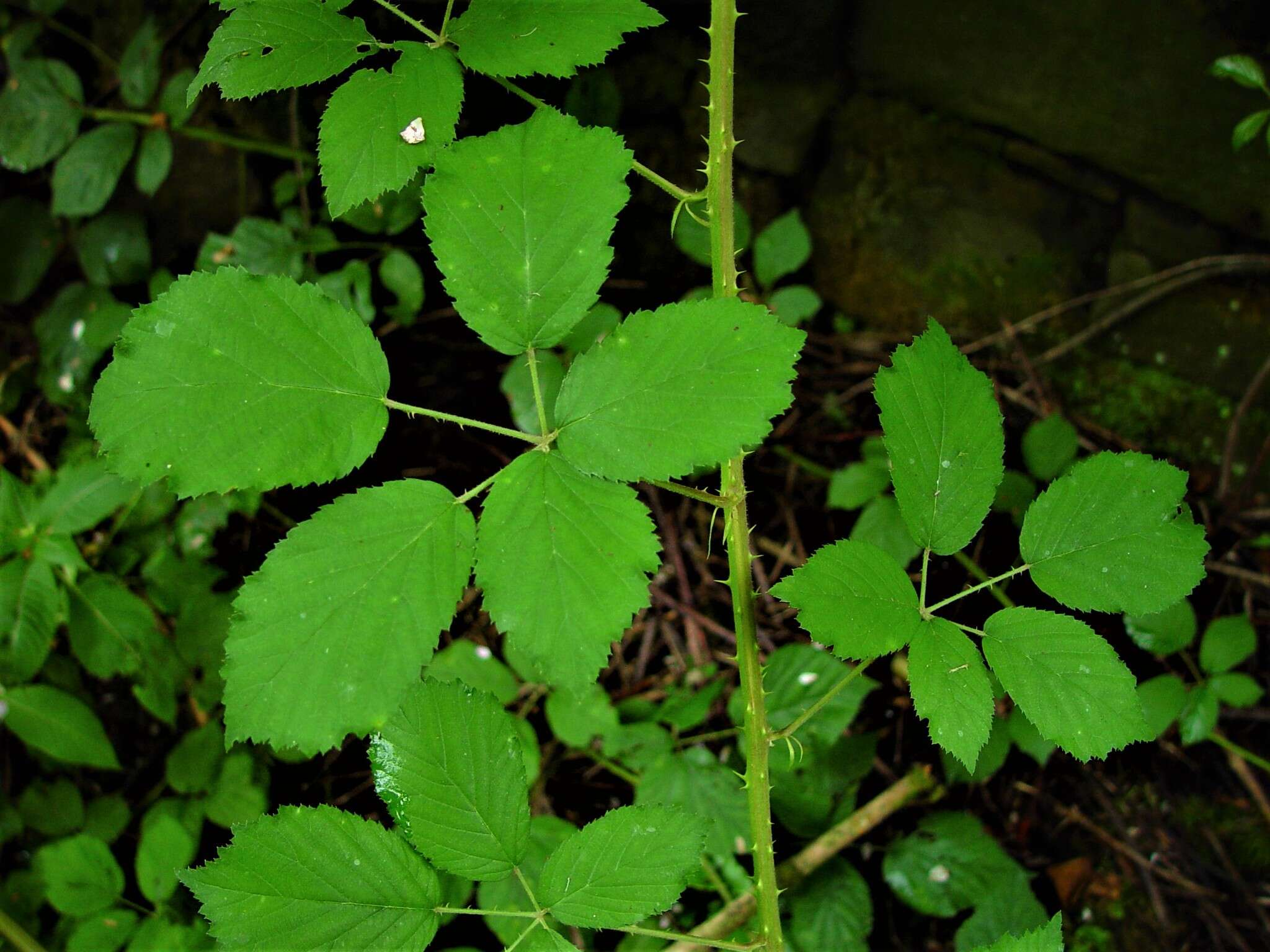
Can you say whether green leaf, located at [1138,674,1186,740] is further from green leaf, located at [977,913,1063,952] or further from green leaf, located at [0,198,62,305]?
green leaf, located at [0,198,62,305]

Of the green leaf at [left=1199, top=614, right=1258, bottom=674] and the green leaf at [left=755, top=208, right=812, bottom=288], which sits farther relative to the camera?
the green leaf at [left=755, top=208, right=812, bottom=288]

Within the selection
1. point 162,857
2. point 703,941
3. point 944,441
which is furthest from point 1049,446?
point 162,857

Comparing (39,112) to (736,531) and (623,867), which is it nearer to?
(736,531)

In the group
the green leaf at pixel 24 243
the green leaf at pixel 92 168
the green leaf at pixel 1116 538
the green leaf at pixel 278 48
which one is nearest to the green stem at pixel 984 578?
the green leaf at pixel 1116 538

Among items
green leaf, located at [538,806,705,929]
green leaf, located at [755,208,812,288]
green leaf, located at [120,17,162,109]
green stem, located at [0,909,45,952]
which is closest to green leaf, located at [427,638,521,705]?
green leaf, located at [538,806,705,929]

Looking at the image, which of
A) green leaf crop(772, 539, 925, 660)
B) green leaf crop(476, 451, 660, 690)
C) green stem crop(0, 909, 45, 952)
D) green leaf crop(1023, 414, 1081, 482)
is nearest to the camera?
green leaf crop(476, 451, 660, 690)

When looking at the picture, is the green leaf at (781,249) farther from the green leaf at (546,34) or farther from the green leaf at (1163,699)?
the green leaf at (1163,699)

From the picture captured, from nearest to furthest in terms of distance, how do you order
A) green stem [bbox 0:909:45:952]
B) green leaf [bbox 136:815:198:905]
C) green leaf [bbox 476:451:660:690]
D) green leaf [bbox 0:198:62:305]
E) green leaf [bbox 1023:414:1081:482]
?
green leaf [bbox 476:451:660:690], green stem [bbox 0:909:45:952], green leaf [bbox 136:815:198:905], green leaf [bbox 1023:414:1081:482], green leaf [bbox 0:198:62:305]

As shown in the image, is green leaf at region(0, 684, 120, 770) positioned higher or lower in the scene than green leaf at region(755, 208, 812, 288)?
lower
